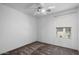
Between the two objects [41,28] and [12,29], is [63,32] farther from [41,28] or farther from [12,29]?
[12,29]

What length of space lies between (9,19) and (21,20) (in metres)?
0.76

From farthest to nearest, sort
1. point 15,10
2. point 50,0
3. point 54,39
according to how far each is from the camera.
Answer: point 54,39
point 15,10
point 50,0

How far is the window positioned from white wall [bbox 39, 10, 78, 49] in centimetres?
20

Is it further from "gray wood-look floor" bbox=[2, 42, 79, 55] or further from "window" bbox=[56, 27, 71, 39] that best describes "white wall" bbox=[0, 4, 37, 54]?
"window" bbox=[56, 27, 71, 39]

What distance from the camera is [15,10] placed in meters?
2.82

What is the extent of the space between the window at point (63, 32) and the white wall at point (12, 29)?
2.11 metres

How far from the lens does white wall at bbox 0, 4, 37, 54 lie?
7.52 feet

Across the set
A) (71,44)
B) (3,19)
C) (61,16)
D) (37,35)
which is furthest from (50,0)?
(37,35)

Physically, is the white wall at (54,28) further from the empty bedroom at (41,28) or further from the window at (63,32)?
the window at (63,32)

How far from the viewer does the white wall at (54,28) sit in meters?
2.85

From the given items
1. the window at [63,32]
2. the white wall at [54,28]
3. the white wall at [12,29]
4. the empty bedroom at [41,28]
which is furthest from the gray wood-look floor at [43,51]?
the window at [63,32]

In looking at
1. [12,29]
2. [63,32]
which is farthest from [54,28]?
[12,29]

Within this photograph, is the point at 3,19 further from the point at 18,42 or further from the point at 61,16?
the point at 61,16

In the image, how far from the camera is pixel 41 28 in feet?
14.4
